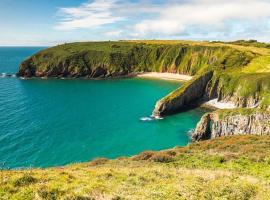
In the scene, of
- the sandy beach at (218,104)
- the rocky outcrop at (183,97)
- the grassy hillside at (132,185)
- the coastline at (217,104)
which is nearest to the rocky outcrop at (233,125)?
the rocky outcrop at (183,97)

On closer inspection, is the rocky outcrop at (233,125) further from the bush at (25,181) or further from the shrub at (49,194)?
the shrub at (49,194)

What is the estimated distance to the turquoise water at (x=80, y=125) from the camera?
6731 centimetres

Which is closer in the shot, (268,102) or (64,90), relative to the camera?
(268,102)

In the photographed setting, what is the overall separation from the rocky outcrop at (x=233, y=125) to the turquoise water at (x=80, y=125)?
556cm

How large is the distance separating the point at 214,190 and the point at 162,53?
183 m

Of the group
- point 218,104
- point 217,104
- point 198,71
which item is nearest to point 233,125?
Answer: point 218,104

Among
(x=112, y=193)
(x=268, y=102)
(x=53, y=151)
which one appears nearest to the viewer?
(x=112, y=193)

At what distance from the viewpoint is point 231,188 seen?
2045 centimetres

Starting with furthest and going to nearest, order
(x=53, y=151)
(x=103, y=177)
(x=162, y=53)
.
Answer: (x=162, y=53) → (x=53, y=151) → (x=103, y=177)

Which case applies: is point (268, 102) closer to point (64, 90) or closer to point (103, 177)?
point (103, 177)

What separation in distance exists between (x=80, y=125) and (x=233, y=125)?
42197 millimetres

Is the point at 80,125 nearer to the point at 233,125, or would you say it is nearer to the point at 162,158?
the point at 233,125

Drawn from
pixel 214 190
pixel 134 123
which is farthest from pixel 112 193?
pixel 134 123

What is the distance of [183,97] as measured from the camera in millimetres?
104250
